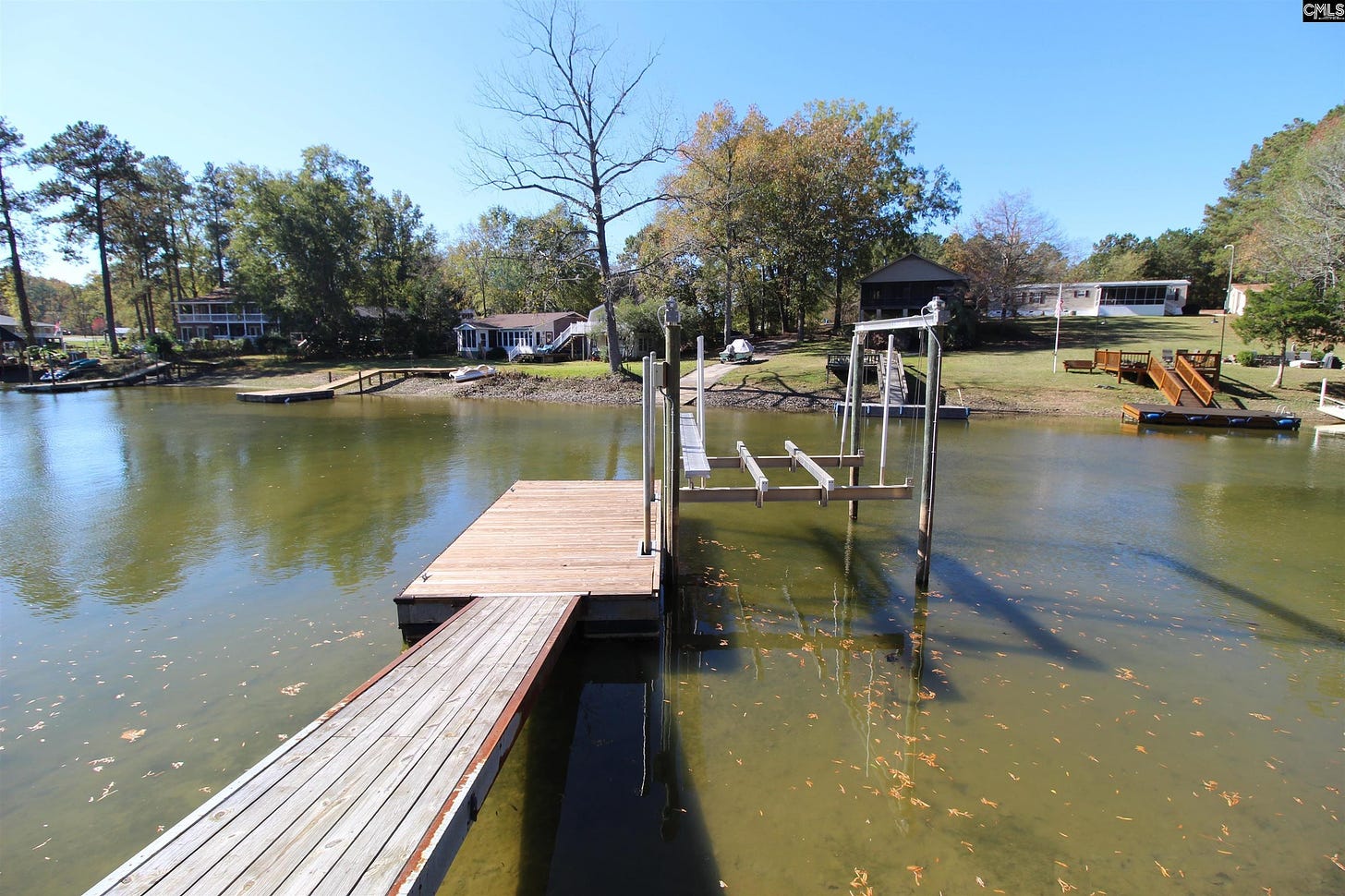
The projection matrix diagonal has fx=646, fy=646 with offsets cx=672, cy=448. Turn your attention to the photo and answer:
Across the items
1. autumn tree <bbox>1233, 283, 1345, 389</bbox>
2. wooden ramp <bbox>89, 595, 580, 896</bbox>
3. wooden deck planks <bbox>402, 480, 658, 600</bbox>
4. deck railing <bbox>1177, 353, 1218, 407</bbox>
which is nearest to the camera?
wooden ramp <bbox>89, 595, 580, 896</bbox>

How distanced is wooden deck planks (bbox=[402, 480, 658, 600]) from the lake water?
70 centimetres

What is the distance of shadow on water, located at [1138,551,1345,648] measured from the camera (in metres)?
6.57

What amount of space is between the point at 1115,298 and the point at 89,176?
75735mm

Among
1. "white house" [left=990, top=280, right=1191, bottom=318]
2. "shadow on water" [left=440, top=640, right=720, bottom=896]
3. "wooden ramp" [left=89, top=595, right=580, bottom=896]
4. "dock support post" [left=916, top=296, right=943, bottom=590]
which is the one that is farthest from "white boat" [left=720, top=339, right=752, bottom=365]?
"wooden ramp" [left=89, top=595, right=580, bottom=896]

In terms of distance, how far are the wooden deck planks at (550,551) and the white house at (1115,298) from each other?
164 feet

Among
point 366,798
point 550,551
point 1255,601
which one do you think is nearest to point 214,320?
point 550,551

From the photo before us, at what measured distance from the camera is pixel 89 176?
139ft

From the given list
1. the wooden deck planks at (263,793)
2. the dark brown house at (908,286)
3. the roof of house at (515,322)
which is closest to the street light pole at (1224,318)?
the dark brown house at (908,286)

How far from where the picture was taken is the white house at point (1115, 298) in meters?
51.4

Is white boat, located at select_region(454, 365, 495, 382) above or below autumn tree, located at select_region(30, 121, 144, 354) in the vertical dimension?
below

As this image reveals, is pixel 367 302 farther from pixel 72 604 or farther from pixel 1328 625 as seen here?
pixel 1328 625

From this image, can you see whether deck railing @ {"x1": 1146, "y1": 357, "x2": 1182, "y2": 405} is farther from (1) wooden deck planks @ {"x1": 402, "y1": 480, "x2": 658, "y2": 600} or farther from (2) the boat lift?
(1) wooden deck planks @ {"x1": 402, "y1": 480, "x2": 658, "y2": 600}

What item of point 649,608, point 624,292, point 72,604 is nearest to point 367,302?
point 624,292

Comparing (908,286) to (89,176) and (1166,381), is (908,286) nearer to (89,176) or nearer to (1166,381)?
(1166,381)
